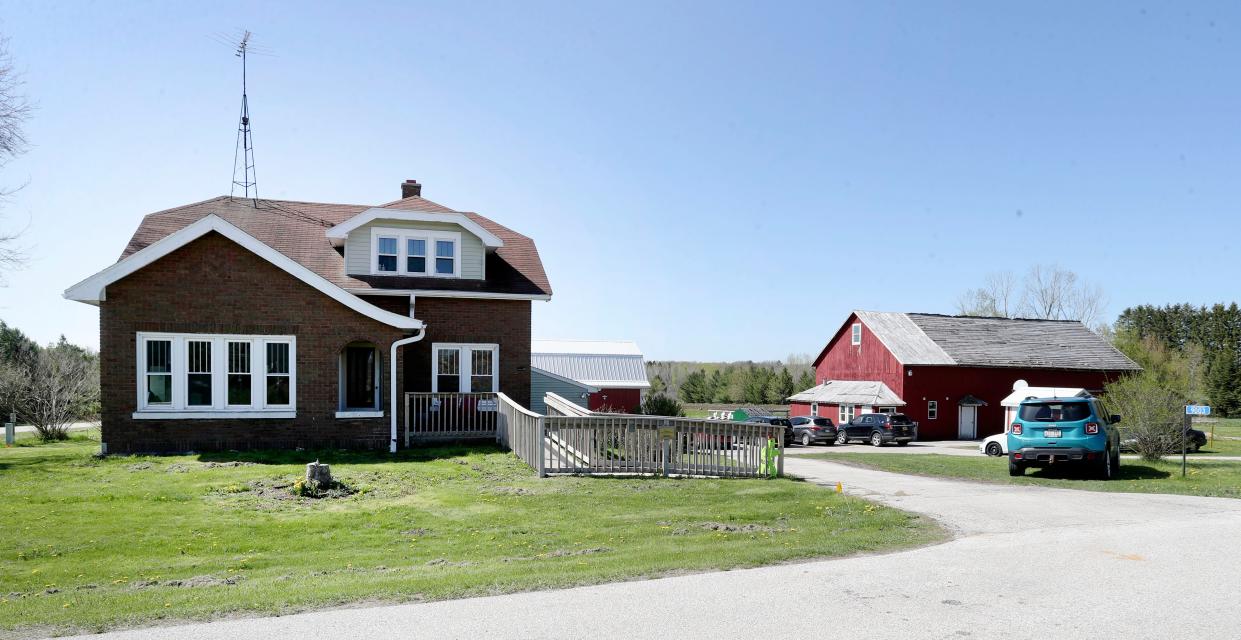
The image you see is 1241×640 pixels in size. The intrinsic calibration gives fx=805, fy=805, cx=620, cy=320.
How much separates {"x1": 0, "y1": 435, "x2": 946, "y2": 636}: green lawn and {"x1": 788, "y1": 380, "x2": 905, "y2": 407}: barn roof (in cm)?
2915

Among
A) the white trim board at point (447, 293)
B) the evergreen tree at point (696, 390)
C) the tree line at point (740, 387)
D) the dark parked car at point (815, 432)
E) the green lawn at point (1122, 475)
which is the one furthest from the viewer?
the evergreen tree at point (696, 390)

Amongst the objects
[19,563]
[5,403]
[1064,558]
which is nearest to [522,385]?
[19,563]

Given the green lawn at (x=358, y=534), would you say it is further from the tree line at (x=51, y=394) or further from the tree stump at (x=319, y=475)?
the tree line at (x=51, y=394)

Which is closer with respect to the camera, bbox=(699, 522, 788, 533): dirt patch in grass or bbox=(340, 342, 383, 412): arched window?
bbox=(699, 522, 788, 533): dirt patch in grass

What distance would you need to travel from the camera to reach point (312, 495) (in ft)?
40.7

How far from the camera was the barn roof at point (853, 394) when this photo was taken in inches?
1651

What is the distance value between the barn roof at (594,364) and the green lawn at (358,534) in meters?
29.6

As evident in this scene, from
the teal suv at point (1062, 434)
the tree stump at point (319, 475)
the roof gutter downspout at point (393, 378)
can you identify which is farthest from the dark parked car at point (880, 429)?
the tree stump at point (319, 475)

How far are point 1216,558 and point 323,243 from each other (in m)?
21.0

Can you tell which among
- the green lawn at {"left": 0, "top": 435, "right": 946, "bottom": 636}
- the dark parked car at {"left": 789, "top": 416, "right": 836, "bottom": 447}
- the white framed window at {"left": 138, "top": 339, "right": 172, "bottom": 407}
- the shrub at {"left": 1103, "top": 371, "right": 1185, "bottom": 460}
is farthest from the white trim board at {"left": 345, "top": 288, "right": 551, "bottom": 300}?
the dark parked car at {"left": 789, "top": 416, "right": 836, "bottom": 447}

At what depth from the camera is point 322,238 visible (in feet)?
75.5

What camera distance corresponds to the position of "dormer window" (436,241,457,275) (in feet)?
71.7

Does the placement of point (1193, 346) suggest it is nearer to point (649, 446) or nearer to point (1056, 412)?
point (1056, 412)

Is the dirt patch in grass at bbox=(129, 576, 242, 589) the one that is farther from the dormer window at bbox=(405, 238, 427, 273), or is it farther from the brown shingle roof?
the dormer window at bbox=(405, 238, 427, 273)
